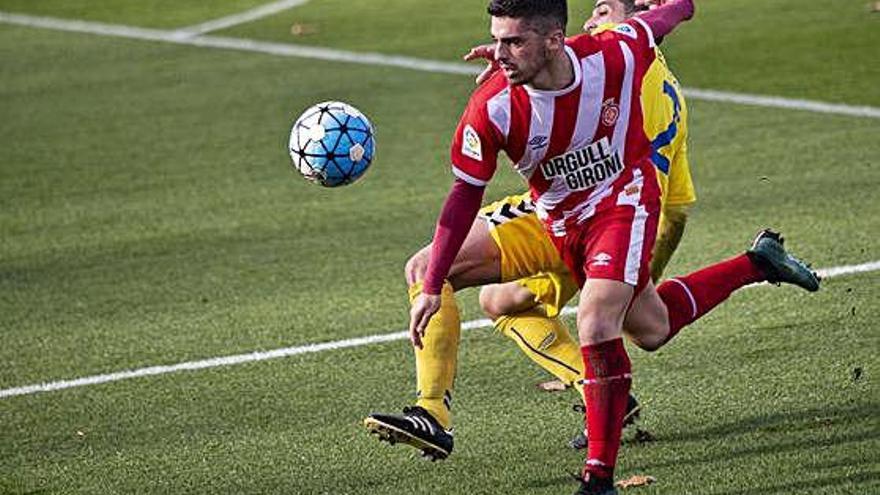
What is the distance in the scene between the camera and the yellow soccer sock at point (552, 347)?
27.2 ft

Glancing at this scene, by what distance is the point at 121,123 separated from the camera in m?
16.6

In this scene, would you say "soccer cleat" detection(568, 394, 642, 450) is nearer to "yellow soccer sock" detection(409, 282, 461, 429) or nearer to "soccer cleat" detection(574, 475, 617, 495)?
"yellow soccer sock" detection(409, 282, 461, 429)

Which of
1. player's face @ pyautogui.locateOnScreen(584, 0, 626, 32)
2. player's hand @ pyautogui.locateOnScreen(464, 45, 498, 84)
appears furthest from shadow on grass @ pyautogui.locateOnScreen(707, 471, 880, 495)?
player's face @ pyautogui.locateOnScreen(584, 0, 626, 32)

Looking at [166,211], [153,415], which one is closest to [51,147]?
[166,211]

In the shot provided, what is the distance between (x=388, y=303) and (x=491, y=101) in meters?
3.63

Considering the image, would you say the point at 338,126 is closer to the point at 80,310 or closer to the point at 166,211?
the point at 80,310

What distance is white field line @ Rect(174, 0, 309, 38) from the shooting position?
21373mm

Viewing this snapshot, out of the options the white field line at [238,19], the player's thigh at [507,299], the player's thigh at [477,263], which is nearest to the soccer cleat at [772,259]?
the player's thigh at [507,299]

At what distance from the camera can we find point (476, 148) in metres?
7.30

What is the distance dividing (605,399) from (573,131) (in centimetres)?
102

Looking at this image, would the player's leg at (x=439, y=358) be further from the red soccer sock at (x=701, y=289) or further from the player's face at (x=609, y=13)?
the player's face at (x=609, y=13)

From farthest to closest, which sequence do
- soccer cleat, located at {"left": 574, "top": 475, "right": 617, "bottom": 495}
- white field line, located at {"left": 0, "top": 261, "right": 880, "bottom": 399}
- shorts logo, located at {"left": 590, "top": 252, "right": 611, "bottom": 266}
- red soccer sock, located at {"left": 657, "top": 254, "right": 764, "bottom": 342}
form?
white field line, located at {"left": 0, "top": 261, "right": 880, "bottom": 399}
red soccer sock, located at {"left": 657, "top": 254, "right": 764, "bottom": 342}
shorts logo, located at {"left": 590, "top": 252, "right": 611, "bottom": 266}
soccer cleat, located at {"left": 574, "top": 475, "right": 617, "bottom": 495}

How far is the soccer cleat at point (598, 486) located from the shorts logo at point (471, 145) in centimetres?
124

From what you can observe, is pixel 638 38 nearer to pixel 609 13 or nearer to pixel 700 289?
pixel 609 13
